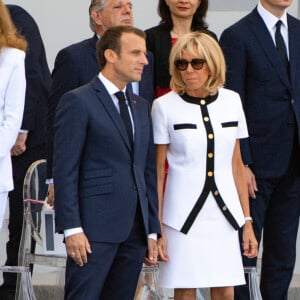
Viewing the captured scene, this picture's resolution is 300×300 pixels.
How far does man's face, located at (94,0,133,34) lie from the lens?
7.34 meters

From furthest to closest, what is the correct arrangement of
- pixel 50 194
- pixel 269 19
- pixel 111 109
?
pixel 269 19 → pixel 50 194 → pixel 111 109

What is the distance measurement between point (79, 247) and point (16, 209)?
5.95ft

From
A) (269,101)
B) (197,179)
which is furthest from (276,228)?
(197,179)

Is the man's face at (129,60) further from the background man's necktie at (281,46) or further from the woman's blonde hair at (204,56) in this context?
the background man's necktie at (281,46)

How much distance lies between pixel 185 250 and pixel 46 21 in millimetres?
3558

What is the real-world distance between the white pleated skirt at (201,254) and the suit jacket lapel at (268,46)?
0.97 meters

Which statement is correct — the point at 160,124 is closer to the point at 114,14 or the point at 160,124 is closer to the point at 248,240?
the point at 248,240

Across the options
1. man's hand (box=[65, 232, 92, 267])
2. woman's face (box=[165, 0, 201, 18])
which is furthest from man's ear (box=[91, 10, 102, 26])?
man's hand (box=[65, 232, 92, 267])

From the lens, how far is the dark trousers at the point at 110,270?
247 inches

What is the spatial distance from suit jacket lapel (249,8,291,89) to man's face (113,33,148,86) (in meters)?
1.06

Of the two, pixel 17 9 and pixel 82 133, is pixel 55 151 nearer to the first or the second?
pixel 82 133

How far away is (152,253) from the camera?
648 cm

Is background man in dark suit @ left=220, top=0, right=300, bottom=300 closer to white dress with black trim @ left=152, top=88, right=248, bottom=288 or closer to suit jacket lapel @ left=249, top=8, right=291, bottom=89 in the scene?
suit jacket lapel @ left=249, top=8, right=291, bottom=89

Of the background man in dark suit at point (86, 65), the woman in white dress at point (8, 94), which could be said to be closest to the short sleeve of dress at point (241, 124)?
the background man in dark suit at point (86, 65)
